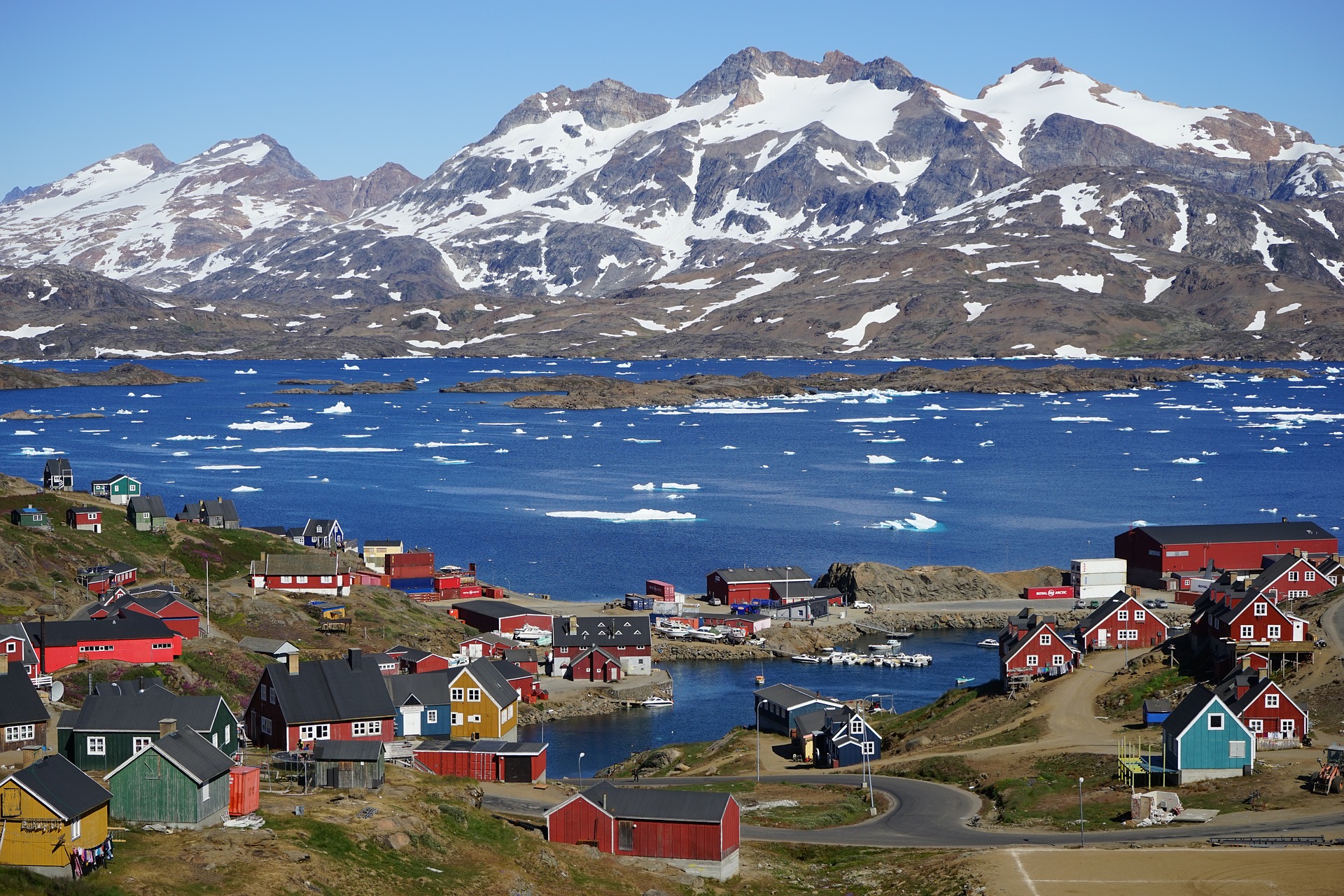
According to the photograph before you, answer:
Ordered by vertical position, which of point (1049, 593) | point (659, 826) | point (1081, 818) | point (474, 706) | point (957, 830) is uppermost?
point (1049, 593)

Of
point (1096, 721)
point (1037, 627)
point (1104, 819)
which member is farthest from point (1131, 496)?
point (1104, 819)

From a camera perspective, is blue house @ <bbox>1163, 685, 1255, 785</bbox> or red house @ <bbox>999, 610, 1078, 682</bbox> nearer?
blue house @ <bbox>1163, 685, 1255, 785</bbox>

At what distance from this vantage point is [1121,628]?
196 ft

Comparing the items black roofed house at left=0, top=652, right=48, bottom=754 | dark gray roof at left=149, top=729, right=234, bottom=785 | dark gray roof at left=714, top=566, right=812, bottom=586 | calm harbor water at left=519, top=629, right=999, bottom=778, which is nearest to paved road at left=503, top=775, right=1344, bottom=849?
dark gray roof at left=149, top=729, right=234, bottom=785

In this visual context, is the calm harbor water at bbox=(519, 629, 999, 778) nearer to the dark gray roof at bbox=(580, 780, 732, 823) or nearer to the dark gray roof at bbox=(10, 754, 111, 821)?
the dark gray roof at bbox=(580, 780, 732, 823)

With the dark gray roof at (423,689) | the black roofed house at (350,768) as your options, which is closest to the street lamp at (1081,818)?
the black roofed house at (350,768)

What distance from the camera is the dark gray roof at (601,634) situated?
65.1m

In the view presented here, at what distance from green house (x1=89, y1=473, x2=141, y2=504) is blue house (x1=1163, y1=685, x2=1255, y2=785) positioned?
62.6 meters

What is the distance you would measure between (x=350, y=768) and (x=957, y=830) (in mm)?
14940

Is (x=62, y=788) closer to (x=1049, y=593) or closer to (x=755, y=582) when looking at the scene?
(x=755, y=582)

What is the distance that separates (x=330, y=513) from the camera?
111875 millimetres

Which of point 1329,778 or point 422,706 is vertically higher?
point 422,706

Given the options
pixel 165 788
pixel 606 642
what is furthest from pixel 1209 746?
pixel 606 642

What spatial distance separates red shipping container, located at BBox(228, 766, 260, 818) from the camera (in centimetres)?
2980
